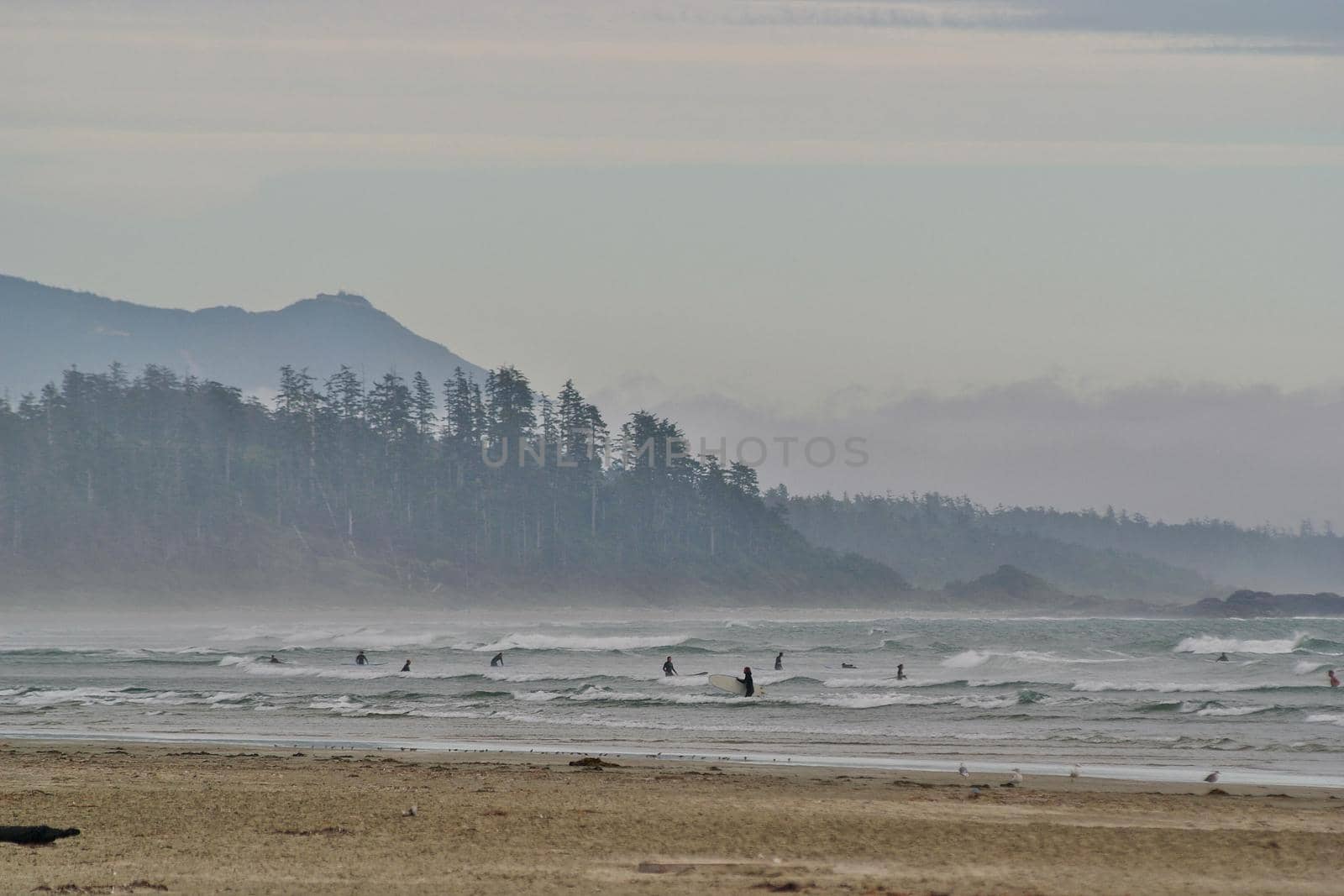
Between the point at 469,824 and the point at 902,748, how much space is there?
1252 centimetres

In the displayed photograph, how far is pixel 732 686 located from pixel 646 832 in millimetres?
25191

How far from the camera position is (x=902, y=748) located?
26859mm

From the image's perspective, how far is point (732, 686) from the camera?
40.9 meters

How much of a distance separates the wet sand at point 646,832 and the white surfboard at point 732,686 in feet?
56.5

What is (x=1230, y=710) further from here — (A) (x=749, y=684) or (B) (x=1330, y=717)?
(A) (x=749, y=684)

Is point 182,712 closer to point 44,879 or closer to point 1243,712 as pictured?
point 44,879

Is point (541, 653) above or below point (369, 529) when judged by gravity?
below

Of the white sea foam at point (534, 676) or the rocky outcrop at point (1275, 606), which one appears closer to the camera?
the white sea foam at point (534, 676)

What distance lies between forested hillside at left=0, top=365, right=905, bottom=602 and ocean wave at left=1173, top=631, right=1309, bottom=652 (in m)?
69.0

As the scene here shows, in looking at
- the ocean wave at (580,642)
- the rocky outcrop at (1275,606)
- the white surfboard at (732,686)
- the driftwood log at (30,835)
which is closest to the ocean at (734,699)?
the ocean wave at (580,642)

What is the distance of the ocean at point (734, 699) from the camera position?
26.8 m

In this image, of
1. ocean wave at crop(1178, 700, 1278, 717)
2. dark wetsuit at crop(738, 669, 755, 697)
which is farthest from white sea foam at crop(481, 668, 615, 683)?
ocean wave at crop(1178, 700, 1278, 717)

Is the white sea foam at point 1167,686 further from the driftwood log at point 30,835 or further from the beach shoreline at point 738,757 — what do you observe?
the driftwood log at point 30,835

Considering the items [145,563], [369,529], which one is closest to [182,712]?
[145,563]
